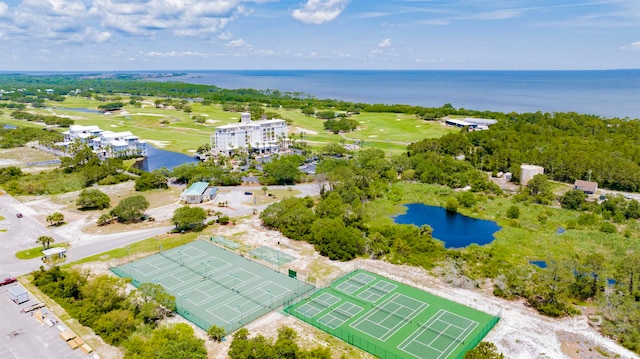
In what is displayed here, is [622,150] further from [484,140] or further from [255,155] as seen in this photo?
[255,155]

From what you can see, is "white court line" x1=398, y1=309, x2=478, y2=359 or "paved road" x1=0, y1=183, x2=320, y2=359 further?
"white court line" x1=398, y1=309, x2=478, y2=359

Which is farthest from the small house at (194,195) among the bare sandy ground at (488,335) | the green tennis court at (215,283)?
the bare sandy ground at (488,335)

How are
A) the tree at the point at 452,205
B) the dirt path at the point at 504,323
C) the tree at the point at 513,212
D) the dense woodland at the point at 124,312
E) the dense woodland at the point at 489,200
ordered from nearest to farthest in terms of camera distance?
the dense woodland at the point at 124,312 < the dirt path at the point at 504,323 < the dense woodland at the point at 489,200 < the tree at the point at 513,212 < the tree at the point at 452,205

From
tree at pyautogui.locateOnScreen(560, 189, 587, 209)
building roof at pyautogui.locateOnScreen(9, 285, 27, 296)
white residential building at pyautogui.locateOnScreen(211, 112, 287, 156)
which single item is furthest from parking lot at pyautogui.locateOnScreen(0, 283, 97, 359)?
white residential building at pyautogui.locateOnScreen(211, 112, 287, 156)

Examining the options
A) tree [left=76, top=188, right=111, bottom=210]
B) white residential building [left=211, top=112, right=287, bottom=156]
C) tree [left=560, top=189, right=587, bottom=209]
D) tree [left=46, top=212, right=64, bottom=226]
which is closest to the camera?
tree [left=46, top=212, right=64, bottom=226]

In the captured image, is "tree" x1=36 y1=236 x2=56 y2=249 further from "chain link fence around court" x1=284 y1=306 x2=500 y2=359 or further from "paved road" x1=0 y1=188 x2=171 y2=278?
"chain link fence around court" x1=284 y1=306 x2=500 y2=359

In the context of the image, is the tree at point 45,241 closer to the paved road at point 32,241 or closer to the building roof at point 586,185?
the paved road at point 32,241
